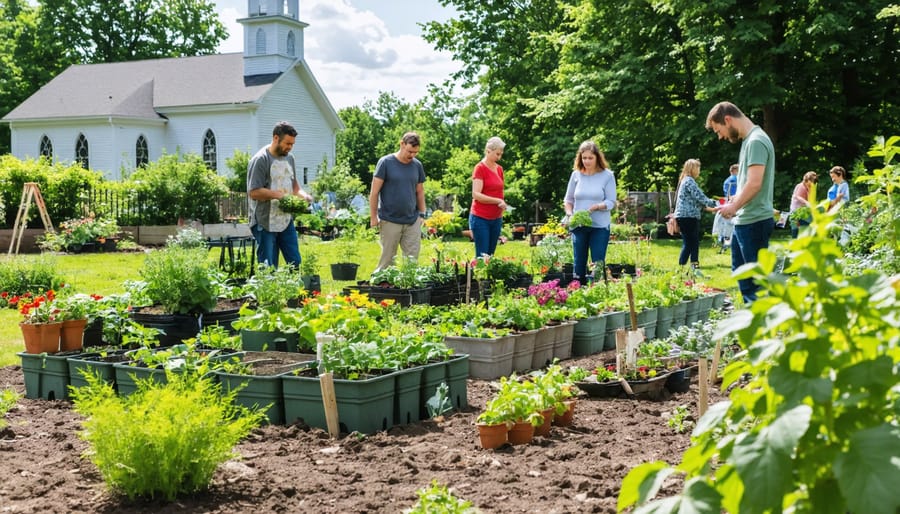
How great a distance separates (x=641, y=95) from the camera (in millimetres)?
23188

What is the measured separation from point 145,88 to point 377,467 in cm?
3647

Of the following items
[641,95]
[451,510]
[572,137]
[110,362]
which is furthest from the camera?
[572,137]

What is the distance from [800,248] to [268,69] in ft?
117

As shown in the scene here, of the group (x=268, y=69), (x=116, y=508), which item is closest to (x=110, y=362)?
(x=116, y=508)

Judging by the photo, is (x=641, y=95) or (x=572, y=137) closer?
(x=641, y=95)

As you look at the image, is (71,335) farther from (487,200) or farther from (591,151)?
(591,151)

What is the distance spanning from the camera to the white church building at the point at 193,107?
1401 inches

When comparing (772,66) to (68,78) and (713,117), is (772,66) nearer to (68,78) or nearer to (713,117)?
(713,117)

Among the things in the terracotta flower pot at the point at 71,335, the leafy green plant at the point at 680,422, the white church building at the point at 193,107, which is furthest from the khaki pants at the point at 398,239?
the white church building at the point at 193,107

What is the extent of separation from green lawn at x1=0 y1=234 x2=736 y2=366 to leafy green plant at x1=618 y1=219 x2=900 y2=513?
6.37m

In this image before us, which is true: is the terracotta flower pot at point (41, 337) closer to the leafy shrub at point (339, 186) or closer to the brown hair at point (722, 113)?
the brown hair at point (722, 113)

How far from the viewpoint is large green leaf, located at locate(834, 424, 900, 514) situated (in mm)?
1560

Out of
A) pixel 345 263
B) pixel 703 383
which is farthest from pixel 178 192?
pixel 703 383

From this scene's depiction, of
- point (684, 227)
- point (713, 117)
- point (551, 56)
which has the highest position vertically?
point (551, 56)
